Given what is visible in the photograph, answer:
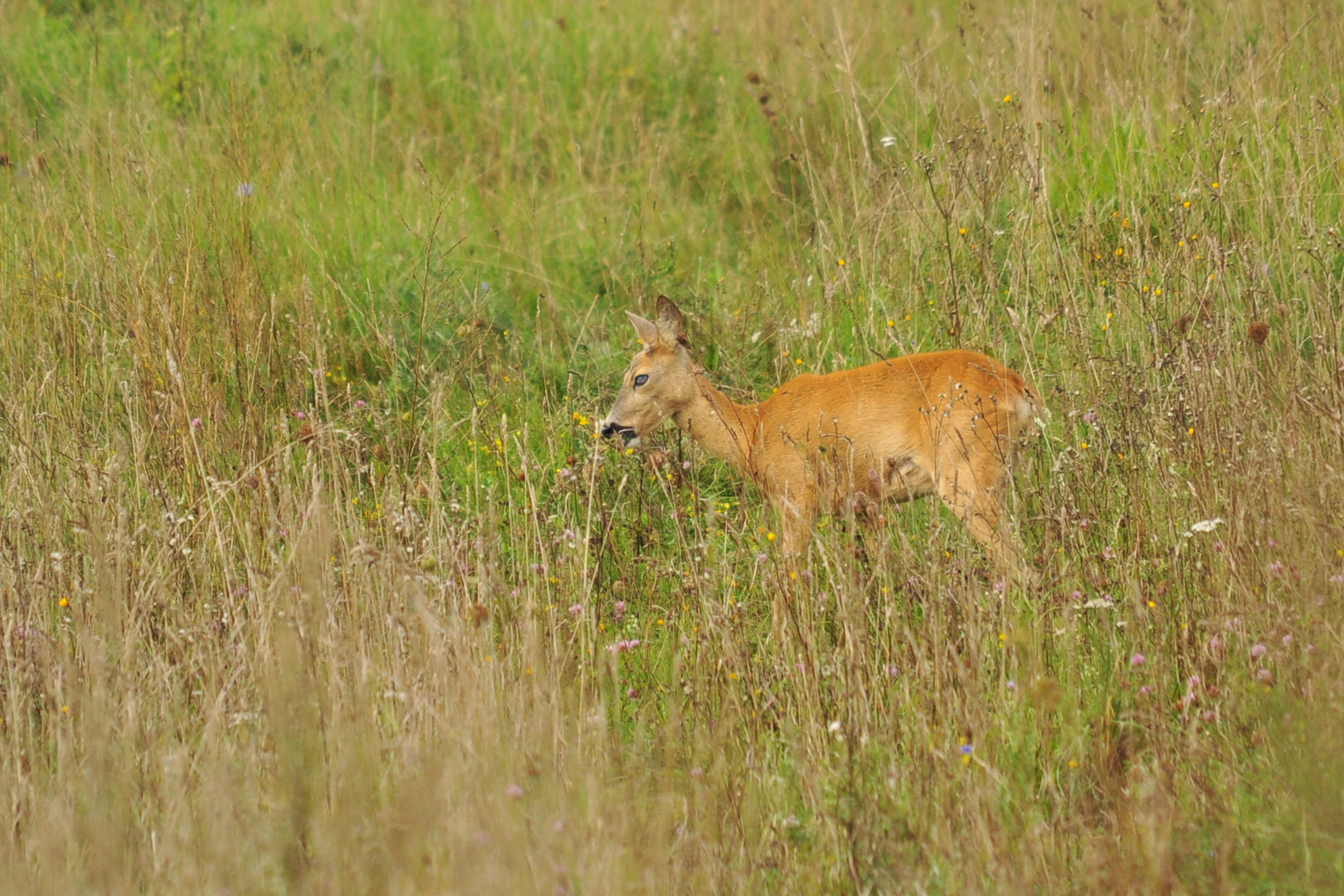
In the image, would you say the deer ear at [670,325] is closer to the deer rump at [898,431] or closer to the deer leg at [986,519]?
the deer rump at [898,431]

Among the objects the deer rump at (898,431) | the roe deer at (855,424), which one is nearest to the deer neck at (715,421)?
the roe deer at (855,424)

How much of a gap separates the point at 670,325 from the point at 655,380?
233 mm

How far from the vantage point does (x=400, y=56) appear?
8.86 m

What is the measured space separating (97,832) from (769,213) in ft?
18.4

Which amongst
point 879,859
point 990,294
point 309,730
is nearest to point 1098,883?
point 879,859

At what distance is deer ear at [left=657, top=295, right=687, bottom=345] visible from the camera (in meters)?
5.45

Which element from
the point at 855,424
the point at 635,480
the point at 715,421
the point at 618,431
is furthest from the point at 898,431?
the point at 618,431

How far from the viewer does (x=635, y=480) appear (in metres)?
5.08

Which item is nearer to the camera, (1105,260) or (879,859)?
(879,859)

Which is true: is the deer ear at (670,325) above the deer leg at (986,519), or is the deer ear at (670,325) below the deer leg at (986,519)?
above

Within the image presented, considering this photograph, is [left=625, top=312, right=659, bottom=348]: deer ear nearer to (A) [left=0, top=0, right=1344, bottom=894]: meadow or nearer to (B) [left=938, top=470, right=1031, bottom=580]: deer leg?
(A) [left=0, top=0, right=1344, bottom=894]: meadow

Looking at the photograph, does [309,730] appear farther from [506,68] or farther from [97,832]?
[506,68]

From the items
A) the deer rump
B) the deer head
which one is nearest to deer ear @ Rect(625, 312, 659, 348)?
the deer head

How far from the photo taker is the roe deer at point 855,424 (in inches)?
179
